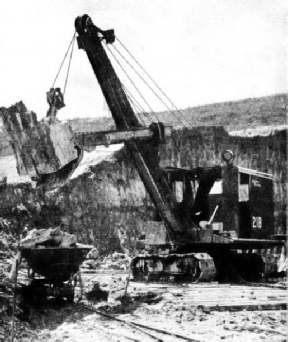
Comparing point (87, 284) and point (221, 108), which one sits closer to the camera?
point (87, 284)

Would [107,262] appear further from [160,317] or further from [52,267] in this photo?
[160,317]

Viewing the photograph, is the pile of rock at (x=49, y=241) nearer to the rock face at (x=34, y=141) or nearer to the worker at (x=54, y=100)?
the rock face at (x=34, y=141)

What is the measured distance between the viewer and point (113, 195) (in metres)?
21.7

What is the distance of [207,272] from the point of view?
11102mm

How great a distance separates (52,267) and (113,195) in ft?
43.0

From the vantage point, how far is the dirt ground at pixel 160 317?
6078 millimetres

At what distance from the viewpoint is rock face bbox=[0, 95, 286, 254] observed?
2059 cm

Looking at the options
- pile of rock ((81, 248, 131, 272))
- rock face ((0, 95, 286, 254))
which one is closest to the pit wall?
rock face ((0, 95, 286, 254))

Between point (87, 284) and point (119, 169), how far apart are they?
1122 centimetres

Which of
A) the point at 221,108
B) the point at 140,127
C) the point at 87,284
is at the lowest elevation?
the point at 87,284

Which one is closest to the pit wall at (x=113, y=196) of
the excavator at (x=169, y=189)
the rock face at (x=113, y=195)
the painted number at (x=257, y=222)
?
the rock face at (x=113, y=195)

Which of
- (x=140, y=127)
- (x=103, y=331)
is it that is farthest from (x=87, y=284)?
(x=103, y=331)

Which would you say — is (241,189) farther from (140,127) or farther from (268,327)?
(268,327)

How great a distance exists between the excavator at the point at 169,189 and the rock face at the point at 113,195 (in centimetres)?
713
